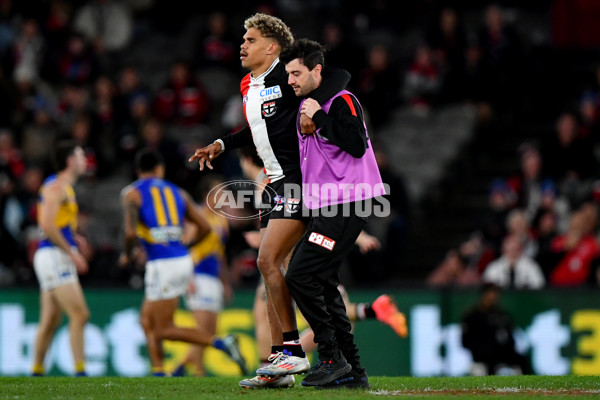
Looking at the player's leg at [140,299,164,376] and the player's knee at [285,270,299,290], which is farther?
the player's leg at [140,299,164,376]

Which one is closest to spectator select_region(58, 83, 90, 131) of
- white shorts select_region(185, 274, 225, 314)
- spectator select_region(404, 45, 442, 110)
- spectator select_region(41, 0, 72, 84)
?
spectator select_region(41, 0, 72, 84)

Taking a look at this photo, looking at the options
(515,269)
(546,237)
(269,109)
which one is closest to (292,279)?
(269,109)

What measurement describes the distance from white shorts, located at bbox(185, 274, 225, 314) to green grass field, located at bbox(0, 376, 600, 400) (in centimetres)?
451

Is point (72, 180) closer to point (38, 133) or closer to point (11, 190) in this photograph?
point (11, 190)

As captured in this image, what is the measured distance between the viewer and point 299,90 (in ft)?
28.0

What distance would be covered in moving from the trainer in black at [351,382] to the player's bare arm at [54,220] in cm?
485

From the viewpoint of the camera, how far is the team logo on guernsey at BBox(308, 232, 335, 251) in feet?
27.1

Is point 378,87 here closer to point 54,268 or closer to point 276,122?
point 54,268

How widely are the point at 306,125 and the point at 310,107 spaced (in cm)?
14

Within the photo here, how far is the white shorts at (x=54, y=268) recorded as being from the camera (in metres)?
12.5

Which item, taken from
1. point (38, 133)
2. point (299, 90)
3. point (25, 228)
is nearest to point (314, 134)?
point (299, 90)

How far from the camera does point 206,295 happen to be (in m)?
14.6

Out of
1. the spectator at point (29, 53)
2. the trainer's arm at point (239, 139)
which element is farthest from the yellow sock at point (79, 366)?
the spectator at point (29, 53)

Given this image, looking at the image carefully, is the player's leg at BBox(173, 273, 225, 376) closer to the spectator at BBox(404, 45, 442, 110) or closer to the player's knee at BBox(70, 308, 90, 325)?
the player's knee at BBox(70, 308, 90, 325)
